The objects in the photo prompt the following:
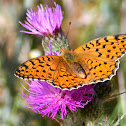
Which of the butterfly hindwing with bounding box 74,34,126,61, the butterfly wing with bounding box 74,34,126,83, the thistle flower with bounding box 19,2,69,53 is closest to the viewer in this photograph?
the butterfly wing with bounding box 74,34,126,83

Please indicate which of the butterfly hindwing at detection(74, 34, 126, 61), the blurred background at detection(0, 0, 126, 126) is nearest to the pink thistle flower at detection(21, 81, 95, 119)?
the butterfly hindwing at detection(74, 34, 126, 61)

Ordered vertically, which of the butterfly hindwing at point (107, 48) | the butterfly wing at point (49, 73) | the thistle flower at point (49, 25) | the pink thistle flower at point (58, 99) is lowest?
the pink thistle flower at point (58, 99)

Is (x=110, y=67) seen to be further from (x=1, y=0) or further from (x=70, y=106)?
(x=1, y=0)

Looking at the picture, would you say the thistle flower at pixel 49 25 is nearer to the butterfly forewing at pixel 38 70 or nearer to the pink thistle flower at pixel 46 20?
the pink thistle flower at pixel 46 20

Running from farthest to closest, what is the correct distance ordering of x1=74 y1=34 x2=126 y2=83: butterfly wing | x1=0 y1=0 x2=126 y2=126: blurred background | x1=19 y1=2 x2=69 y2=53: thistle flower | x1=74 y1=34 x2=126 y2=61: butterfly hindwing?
x1=0 y1=0 x2=126 y2=126: blurred background, x1=19 y1=2 x2=69 y2=53: thistle flower, x1=74 y1=34 x2=126 y2=61: butterfly hindwing, x1=74 y1=34 x2=126 y2=83: butterfly wing

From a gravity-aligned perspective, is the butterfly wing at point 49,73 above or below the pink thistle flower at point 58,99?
above

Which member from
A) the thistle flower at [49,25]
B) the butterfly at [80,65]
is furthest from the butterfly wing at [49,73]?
the thistle flower at [49,25]

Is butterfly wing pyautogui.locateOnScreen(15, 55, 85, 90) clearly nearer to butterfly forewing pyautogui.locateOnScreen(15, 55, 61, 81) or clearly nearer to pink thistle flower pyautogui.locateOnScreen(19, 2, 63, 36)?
butterfly forewing pyautogui.locateOnScreen(15, 55, 61, 81)
